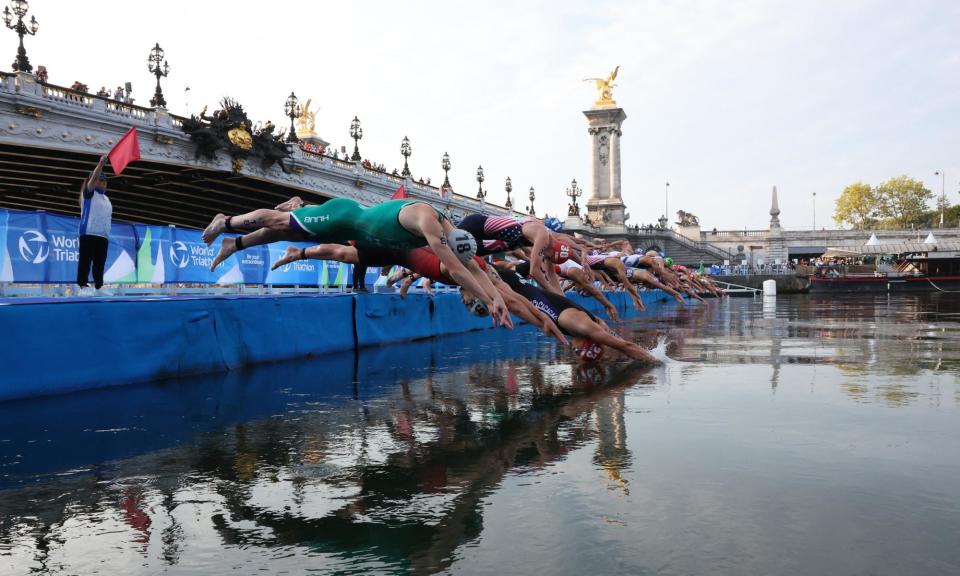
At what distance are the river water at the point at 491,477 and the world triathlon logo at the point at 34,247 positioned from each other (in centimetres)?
683

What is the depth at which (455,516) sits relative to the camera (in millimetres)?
3078

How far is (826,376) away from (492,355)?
4522mm

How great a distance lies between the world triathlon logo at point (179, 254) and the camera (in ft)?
50.2

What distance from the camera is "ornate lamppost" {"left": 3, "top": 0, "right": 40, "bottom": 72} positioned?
30.8m

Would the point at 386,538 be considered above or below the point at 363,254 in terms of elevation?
below

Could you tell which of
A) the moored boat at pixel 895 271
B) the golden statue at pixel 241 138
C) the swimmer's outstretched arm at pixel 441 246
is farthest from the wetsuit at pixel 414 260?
the moored boat at pixel 895 271

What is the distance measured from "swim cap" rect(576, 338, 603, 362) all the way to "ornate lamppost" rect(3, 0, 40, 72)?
32.9 meters

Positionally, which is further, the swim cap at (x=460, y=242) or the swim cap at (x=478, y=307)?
the swim cap at (x=478, y=307)

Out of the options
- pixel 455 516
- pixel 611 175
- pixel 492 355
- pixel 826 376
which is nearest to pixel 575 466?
pixel 455 516

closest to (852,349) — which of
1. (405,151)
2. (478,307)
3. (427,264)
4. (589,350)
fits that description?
(589,350)

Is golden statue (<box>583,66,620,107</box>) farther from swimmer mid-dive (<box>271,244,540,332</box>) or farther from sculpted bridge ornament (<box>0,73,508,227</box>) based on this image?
swimmer mid-dive (<box>271,244,540,332</box>)

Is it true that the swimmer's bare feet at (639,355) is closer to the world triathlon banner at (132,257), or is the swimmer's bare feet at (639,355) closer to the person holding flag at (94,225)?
the person holding flag at (94,225)

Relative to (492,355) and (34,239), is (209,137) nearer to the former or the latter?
(34,239)

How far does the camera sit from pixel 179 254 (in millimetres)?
15461
